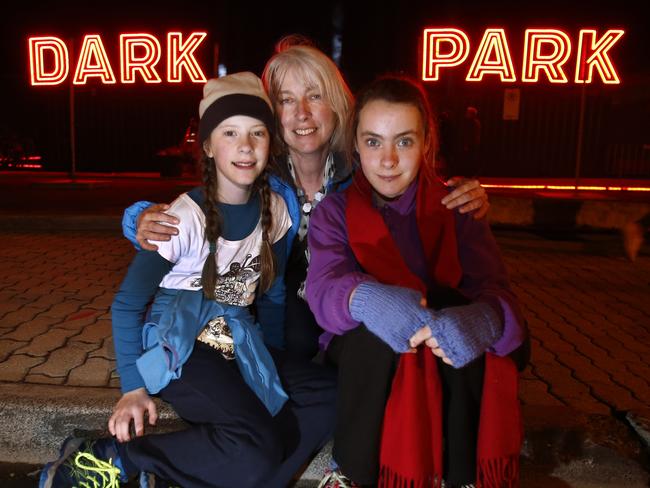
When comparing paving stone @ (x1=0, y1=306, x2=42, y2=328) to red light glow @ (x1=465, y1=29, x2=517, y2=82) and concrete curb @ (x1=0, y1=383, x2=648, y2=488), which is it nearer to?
concrete curb @ (x1=0, y1=383, x2=648, y2=488)

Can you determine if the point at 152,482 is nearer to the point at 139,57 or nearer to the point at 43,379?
the point at 43,379

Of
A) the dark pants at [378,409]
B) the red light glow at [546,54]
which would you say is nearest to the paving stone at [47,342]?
the dark pants at [378,409]

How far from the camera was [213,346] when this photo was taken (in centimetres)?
216

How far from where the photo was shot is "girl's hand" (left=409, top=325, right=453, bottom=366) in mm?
1694

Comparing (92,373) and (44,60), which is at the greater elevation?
(44,60)

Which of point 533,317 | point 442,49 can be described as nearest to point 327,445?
point 533,317

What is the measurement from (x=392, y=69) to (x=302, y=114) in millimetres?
15620

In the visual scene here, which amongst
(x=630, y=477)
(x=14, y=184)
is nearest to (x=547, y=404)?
(x=630, y=477)

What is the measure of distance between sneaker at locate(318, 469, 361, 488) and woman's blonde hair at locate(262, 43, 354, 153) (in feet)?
4.39

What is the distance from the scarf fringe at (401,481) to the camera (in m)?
1.76

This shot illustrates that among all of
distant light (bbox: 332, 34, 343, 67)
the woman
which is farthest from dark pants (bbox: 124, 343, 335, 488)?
distant light (bbox: 332, 34, 343, 67)

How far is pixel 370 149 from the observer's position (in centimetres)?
217

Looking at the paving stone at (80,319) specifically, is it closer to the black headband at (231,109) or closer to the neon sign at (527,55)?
the black headband at (231,109)

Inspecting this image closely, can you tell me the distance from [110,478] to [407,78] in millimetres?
1747
